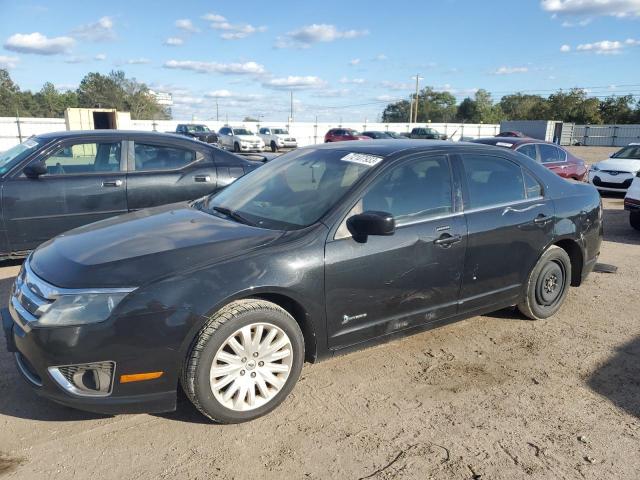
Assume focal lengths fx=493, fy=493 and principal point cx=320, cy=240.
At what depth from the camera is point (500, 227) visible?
3.95m

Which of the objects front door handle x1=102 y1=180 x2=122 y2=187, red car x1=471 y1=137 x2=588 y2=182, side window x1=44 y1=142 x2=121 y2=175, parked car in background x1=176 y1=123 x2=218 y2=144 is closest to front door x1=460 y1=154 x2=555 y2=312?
front door handle x1=102 y1=180 x2=122 y2=187

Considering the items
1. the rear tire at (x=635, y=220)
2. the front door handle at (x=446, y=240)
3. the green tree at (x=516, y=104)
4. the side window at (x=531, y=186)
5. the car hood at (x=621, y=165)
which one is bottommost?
the rear tire at (x=635, y=220)

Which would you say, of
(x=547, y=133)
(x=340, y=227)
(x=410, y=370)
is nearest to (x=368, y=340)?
(x=410, y=370)

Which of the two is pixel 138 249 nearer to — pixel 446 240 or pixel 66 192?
pixel 446 240

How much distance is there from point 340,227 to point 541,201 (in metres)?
2.17

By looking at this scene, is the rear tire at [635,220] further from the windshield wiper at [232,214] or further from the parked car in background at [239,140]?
the parked car in background at [239,140]

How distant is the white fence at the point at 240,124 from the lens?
94.6 ft

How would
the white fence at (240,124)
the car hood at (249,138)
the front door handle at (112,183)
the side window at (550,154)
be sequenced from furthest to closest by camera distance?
the car hood at (249,138) → the white fence at (240,124) → the side window at (550,154) → the front door handle at (112,183)

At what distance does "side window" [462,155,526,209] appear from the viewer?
3.92m

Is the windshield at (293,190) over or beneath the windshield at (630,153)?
over

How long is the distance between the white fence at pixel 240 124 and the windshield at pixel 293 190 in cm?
1642

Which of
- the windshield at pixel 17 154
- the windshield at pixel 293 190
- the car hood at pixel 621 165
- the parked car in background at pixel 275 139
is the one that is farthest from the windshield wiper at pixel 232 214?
the parked car in background at pixel 275 139

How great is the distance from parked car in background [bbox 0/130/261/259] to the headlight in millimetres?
3573

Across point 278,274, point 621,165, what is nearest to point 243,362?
point 278,274
